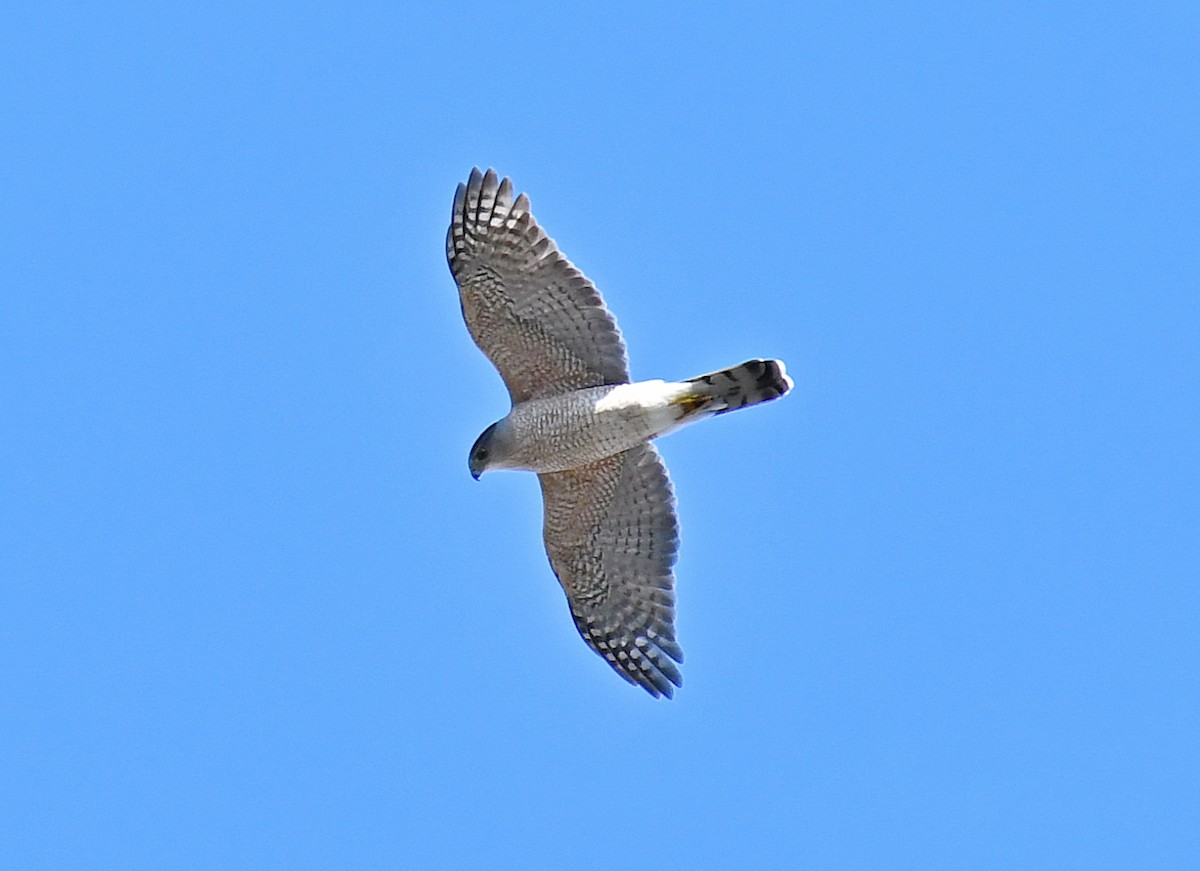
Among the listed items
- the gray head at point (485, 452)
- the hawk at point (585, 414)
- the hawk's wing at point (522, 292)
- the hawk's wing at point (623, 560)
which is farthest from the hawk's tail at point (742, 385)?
the gray head at point (485, 452)

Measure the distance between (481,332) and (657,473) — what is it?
170 centimetres

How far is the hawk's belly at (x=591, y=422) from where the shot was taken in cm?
1517

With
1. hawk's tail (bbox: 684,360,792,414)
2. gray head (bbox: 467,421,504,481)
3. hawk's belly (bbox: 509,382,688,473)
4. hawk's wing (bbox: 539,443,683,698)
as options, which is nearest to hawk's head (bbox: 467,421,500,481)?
gray head (bbox: 467,421,504,481)

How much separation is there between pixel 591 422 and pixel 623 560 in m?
1.35

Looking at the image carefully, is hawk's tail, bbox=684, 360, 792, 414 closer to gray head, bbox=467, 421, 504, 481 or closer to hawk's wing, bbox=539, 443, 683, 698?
hawk's wing, bbox=539, 443, 683, 698

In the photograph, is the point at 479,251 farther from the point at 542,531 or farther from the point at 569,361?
the point at 542,531

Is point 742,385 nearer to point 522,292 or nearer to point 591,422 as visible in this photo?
point 591,422

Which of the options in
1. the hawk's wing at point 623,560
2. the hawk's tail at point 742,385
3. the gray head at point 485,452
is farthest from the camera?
the hawk's wing at point 623,560

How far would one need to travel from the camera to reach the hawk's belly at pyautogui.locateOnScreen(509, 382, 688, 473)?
49.8ft

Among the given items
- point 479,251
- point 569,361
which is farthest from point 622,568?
point 479,251

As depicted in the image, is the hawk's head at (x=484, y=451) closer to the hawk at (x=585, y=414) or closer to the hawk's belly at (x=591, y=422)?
the hawk at (x=585, y=414)

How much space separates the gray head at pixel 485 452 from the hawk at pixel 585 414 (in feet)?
0.03

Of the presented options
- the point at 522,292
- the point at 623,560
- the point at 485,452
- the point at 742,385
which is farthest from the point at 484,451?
the point at 742,385

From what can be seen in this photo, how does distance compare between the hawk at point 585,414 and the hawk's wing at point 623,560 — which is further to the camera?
the hawk's wing at point 623,560
